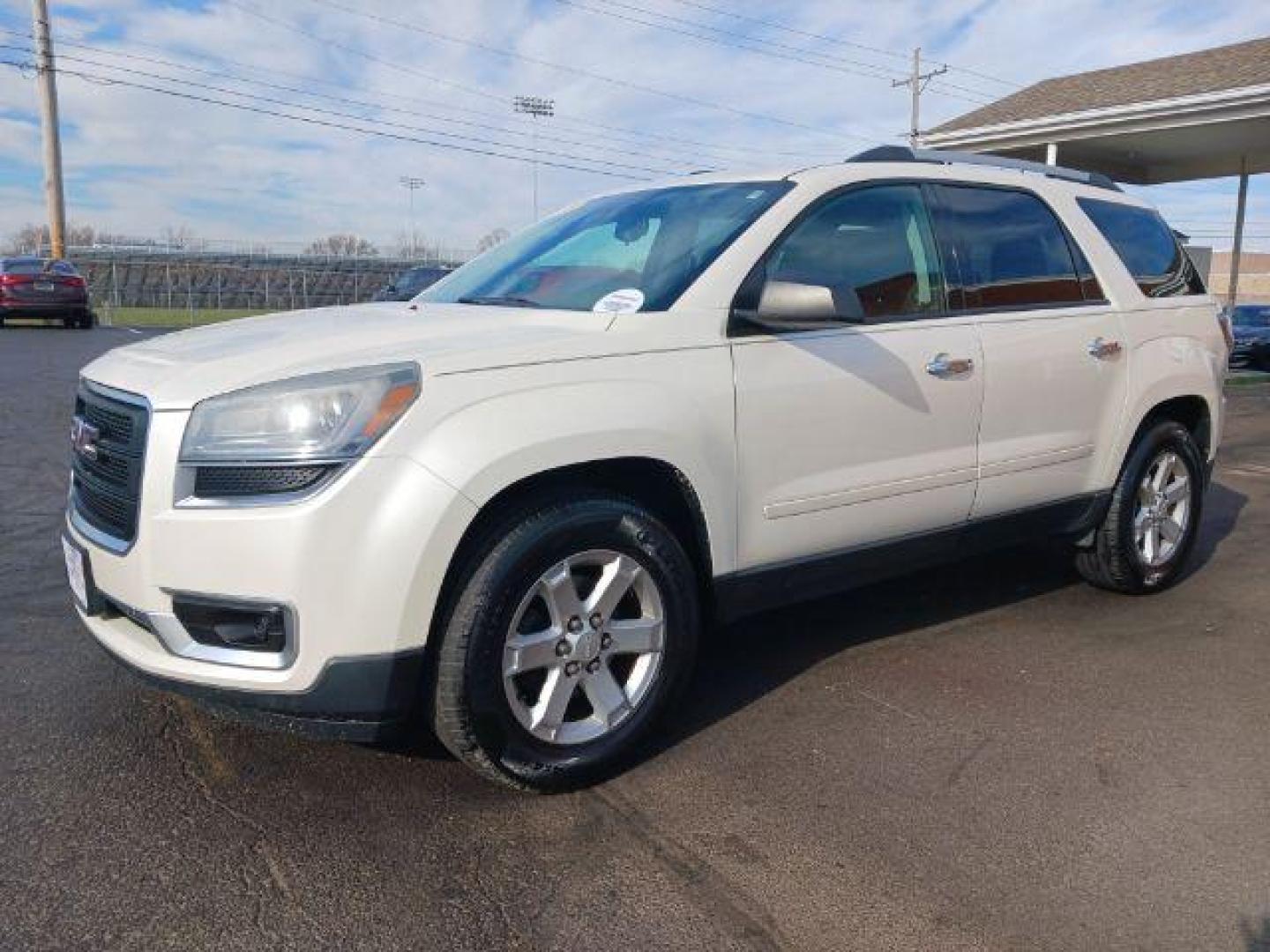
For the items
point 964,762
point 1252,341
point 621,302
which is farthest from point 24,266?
point 1252,341

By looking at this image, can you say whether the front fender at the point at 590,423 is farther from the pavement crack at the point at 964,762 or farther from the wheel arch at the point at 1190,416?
the wheel arch at the point at 1190,416

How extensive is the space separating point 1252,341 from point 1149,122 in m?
4.73

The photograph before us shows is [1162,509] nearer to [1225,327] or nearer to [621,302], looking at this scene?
[1225,327]

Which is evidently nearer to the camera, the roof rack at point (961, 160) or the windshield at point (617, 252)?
the windshield at point (617, 252)

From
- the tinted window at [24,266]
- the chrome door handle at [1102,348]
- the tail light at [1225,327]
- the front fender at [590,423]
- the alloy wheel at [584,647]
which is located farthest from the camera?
the tinted window at [24,266]

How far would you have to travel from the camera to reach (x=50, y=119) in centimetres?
2827

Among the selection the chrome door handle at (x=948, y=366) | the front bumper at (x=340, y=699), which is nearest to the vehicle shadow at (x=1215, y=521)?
the chrome door handle at (x=948, y=366)

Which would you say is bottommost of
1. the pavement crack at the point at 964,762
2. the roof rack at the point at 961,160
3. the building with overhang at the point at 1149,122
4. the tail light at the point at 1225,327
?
the pavement crack at the point at 964,762

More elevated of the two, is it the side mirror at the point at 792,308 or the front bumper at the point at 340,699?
the side mirror at the point at 792,308

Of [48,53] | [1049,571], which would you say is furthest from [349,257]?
[1049,571]

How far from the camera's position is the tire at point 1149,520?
4.66 metres

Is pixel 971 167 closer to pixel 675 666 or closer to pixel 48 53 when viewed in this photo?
pixel 675 666

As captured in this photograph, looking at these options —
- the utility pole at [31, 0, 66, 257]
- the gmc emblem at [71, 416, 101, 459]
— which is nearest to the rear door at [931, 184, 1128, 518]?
the gmc emblem at [71, 416, 101, 459]

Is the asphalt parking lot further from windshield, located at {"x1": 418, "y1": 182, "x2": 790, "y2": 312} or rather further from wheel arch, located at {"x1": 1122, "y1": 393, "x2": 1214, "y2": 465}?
windshield, located at {"x1": 418, "y1": 182, "x2": 790, "y2": 312}
